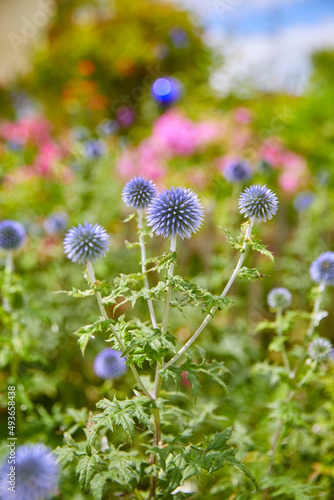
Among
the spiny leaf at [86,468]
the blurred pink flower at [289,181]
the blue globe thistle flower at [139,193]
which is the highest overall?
the blurred pink flower at [289,181]

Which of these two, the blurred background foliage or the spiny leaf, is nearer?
the spiny leaf

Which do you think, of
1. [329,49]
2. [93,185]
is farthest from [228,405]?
[329,49]

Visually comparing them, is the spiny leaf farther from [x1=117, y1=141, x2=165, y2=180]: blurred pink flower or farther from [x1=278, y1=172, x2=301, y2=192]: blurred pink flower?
[x1=278, y1=172, x2=301, y2=192]: blurred pink flower

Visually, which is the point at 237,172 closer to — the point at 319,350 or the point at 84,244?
the point at 319,350

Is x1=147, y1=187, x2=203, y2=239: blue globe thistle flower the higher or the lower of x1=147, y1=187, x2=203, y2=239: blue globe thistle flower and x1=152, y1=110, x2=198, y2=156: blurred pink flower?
the lower

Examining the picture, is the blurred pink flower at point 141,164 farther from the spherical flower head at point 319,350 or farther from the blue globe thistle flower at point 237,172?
the spherical flower head at point 319,350

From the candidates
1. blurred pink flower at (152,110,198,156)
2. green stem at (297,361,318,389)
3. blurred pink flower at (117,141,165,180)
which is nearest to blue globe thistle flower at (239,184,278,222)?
green stem at (297,361,318,389)

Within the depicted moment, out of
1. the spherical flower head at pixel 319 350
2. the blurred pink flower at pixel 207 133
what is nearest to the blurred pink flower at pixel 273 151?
the blurred pink flower at pixel 207 133

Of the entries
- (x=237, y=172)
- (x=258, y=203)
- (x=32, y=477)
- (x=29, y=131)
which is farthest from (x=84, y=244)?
(x=29, y=131)
